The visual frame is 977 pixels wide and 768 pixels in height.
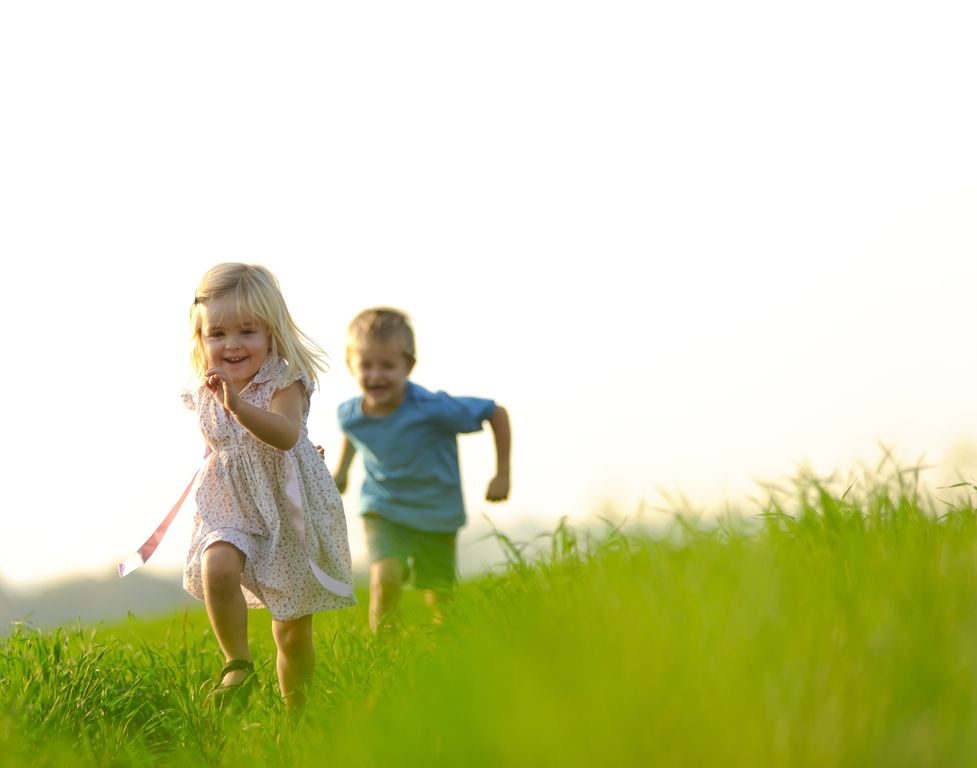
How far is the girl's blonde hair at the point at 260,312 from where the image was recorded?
456cm

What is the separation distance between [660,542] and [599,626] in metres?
0.47

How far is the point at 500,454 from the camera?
6.53m

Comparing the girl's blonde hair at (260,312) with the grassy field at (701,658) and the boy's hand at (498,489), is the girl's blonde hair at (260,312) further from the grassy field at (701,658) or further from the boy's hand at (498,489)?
the boy's hand at (498,489)

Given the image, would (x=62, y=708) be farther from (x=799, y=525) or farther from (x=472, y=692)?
(x=799, y=525)

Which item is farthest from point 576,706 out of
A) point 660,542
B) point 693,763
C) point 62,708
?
point 62,708

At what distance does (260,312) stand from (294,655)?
136 centimetres

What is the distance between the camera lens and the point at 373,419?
6.73 metres

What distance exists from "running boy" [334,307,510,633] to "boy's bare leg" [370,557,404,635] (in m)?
0.01

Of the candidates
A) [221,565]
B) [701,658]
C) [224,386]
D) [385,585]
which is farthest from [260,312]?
[701,658]

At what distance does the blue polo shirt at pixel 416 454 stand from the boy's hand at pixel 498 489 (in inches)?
16.4

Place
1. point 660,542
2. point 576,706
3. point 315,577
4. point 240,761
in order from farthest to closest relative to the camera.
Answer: point 315,577 → point 240,761 → point 660,542 → point 576,706

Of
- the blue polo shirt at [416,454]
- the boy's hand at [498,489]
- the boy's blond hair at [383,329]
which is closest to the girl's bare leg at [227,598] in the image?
the boy's hand at [498,489]

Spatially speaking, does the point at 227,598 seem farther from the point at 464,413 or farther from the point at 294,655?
the point at 464,413

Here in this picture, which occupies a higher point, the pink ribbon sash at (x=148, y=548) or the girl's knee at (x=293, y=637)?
the pink ribbon sash at (x=148, y=548)
